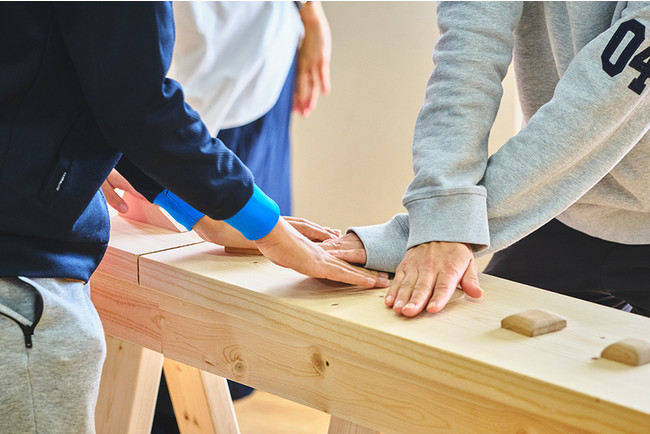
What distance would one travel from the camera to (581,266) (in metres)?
1.03

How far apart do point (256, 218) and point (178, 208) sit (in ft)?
0.75

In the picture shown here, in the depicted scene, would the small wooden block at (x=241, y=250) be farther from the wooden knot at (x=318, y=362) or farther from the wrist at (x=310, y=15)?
the wrist at (x=310, y=15)

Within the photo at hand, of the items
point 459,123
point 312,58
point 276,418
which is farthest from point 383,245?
point 276,418

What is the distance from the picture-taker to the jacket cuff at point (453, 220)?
2.67ft

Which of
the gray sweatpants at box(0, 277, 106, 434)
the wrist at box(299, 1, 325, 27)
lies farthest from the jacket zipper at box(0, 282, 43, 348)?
the wrist at box(299, 1, 325, 27)

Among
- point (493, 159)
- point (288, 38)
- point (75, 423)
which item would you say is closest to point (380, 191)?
point (288, 38)

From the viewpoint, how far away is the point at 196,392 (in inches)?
43.1

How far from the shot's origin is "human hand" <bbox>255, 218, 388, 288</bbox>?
2.53ft

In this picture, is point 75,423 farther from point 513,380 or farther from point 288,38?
point 288,38

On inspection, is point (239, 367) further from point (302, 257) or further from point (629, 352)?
point (629, 352)

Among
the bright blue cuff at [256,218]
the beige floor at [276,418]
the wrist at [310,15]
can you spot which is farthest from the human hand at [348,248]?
the beige floor at [276,418]

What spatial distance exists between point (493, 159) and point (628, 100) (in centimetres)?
17

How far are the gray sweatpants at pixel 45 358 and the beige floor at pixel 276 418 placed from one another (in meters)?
1.08

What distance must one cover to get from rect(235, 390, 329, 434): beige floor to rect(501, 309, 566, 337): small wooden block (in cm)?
111
